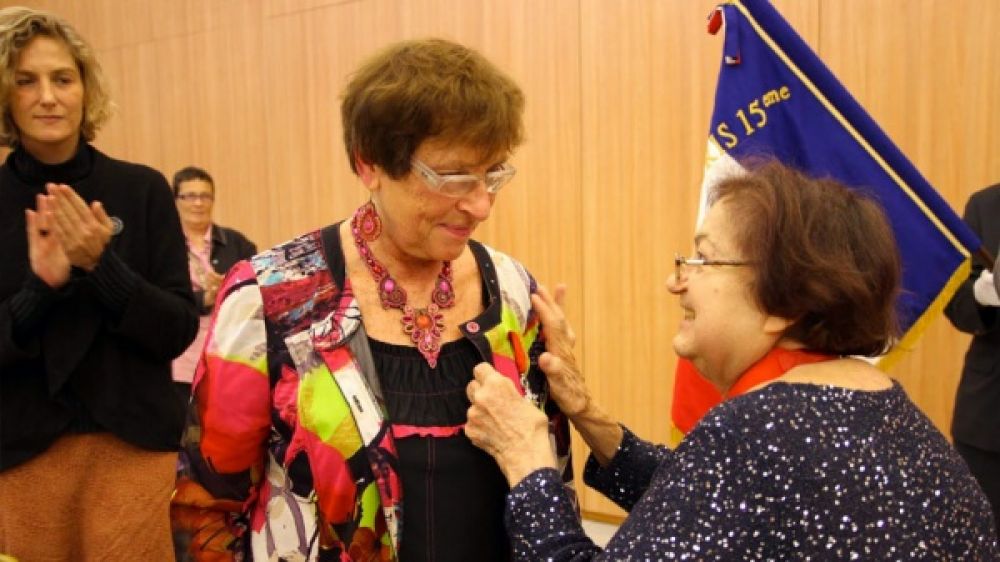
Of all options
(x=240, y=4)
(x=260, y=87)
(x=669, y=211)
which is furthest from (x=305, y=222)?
(x=669, y=211)

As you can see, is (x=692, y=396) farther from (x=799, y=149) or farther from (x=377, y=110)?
(x=377, y=110)

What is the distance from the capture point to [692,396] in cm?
216

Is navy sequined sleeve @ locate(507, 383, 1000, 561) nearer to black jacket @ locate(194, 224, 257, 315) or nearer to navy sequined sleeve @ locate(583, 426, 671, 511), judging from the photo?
navy sequined sleeve @ locate(583, 426, 671, 511)

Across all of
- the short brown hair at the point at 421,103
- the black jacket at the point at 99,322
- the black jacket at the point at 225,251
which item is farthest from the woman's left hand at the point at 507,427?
the black jacket at the point at 225,251

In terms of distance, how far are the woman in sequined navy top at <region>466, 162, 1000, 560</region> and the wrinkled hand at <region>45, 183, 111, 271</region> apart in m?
0.93

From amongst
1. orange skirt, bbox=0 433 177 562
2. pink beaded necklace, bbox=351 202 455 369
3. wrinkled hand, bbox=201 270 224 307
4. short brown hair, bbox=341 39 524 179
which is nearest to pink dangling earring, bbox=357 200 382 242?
pink beaded necklace, bbox=351 202 455 369

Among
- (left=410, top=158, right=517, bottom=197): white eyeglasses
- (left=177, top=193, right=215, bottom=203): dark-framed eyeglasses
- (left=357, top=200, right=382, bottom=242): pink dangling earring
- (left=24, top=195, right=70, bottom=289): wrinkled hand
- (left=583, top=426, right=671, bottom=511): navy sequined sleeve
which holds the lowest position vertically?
(left=583, top=426, right=671, bottom=511): navy sequined sleeve

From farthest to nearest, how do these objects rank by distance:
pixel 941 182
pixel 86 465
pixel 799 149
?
pixel 941 182 < pixel 799 149 < pixel 86 465

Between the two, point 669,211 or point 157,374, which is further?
point 669,211

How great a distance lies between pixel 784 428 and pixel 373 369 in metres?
0.67

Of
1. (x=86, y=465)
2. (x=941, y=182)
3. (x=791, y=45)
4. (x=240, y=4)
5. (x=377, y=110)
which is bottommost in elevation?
(x=86, y=465)

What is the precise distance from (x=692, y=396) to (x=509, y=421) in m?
0.84

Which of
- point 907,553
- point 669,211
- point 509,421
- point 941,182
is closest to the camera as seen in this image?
point 907,553

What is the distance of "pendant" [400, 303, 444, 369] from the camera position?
154 centimetres
